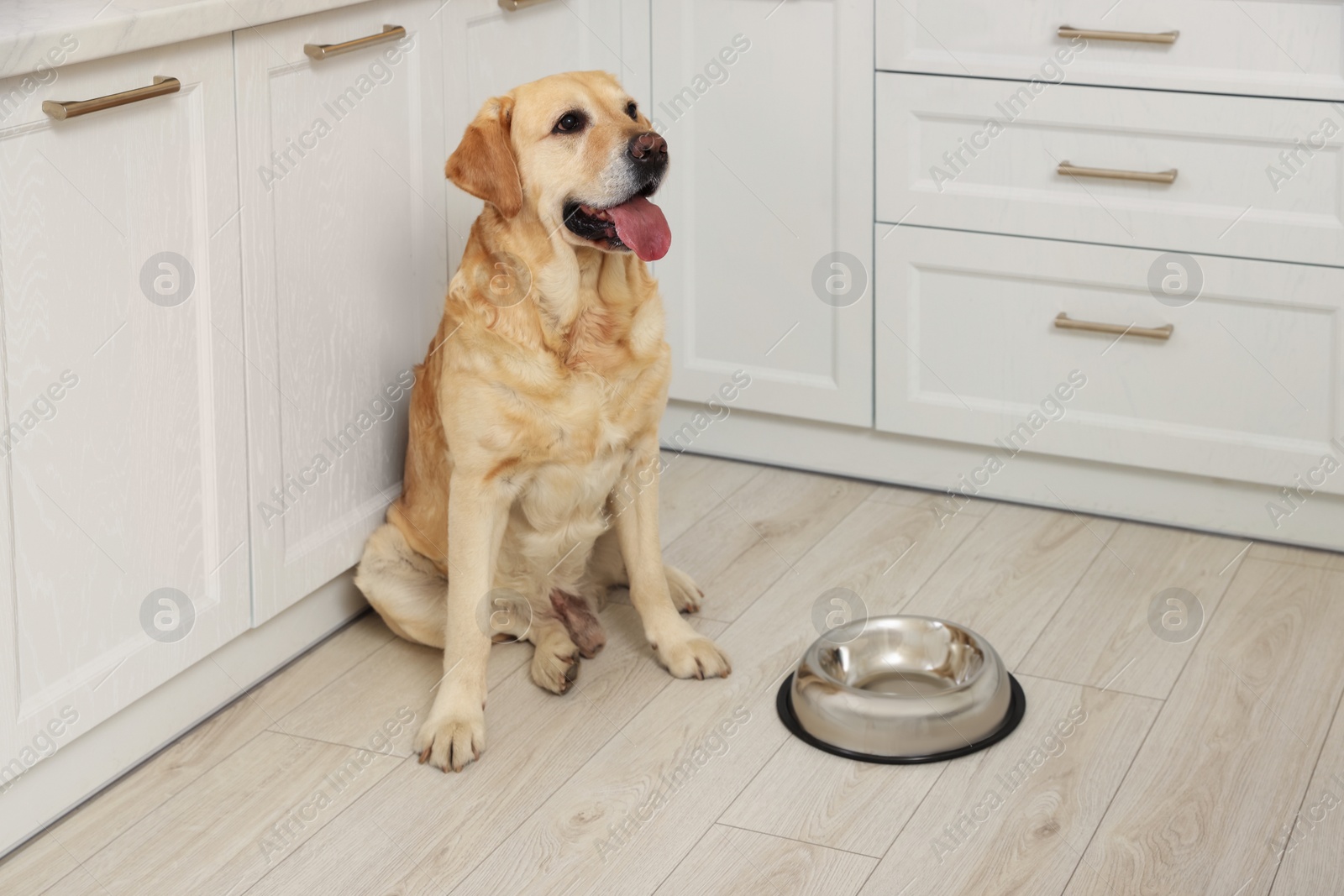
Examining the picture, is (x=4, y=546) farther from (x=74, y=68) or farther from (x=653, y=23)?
(x=653, y=23)

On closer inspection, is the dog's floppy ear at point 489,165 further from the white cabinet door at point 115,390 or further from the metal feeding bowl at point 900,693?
the metal feeding bowl at point 900,693

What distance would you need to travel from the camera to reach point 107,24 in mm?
1751

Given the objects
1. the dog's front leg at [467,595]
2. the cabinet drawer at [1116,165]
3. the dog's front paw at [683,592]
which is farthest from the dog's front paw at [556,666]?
the cabinet drawer at [1116,165]

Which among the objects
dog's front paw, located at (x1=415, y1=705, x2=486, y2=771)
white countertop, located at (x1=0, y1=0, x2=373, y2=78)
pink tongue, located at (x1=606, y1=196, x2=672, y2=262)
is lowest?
dog's front paw, located at (x1=415, y1=705, x2=486, y2=771)

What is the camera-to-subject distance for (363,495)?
2.46 m

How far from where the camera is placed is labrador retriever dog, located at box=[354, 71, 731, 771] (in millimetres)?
2072

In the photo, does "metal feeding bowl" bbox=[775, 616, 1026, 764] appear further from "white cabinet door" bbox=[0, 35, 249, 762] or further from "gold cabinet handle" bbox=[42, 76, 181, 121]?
"gold cabinet handle" bbox=[42, 76, 181, 121]

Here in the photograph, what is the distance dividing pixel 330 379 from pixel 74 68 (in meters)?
0.69

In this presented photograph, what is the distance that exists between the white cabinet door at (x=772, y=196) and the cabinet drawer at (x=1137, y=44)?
→ 12 centimetres

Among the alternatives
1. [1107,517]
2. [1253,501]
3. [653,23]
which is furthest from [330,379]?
[1253,501]

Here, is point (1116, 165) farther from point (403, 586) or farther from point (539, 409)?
point (403, 586)

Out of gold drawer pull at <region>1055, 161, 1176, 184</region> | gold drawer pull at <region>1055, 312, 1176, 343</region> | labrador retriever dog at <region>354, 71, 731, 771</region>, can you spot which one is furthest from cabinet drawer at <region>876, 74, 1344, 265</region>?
labrador retriever dog at <region>354, 71, 731, 771</region>

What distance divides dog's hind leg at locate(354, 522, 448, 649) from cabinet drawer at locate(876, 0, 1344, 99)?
126 cm

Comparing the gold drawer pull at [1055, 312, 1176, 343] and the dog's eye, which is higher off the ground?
the dog's eye
